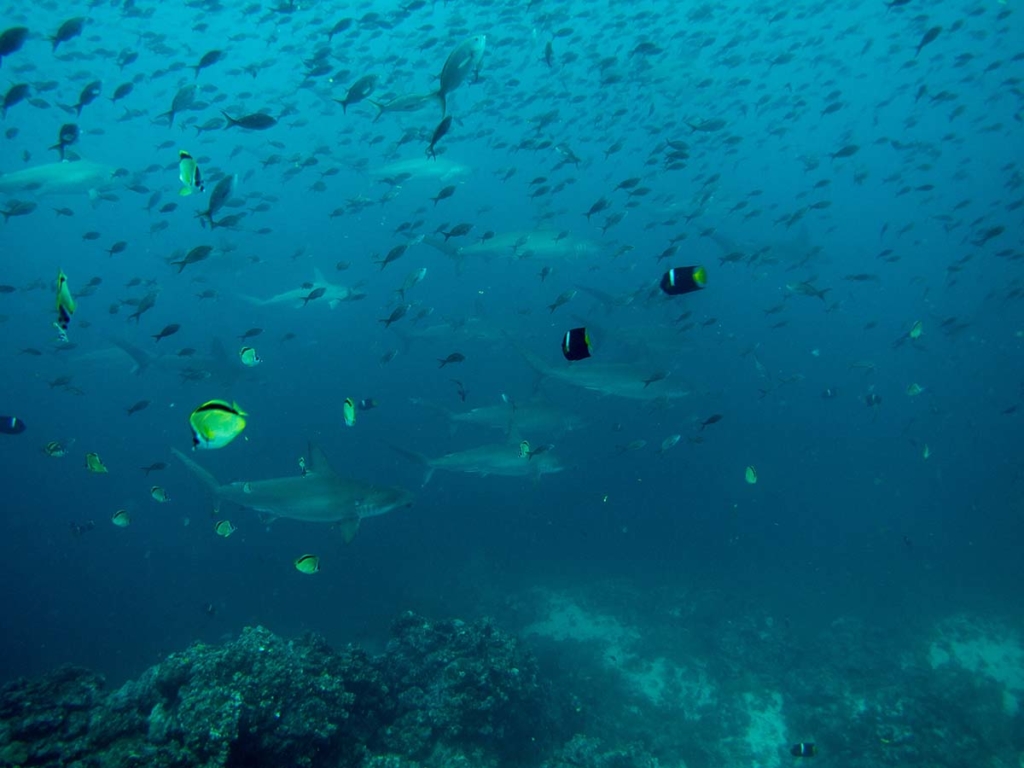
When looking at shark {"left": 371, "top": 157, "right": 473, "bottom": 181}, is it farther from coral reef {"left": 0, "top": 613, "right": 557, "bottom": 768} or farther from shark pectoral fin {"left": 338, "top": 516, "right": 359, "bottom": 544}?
coral reef {"left": 0, "top": 613, "right": 557, "bottom": 768}

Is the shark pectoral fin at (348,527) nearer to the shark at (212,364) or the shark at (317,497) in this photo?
the shark at (317,497)

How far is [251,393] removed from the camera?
87.6ft

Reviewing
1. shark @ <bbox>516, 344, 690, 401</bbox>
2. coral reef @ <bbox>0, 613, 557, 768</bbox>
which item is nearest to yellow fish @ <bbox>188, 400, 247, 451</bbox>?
coral reef @ <bbox>0, 613, 557, 768</bbox>

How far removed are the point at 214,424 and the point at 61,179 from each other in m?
21.4

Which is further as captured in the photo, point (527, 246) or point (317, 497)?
point (527, 246)

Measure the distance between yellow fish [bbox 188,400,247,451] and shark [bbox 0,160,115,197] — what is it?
20.7 metres

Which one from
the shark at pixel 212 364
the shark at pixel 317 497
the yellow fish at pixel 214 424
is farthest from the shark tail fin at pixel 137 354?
the yellow fish at pixel 214 424

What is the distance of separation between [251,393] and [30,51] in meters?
43.8

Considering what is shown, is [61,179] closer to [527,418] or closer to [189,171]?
[189,171]

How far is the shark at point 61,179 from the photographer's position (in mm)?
17094

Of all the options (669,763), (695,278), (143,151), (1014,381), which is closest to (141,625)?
(669,763)

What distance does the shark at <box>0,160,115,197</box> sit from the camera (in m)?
17.1

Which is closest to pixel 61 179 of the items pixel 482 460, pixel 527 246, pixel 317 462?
pixel 527 246

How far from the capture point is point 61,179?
1775 centimetres
